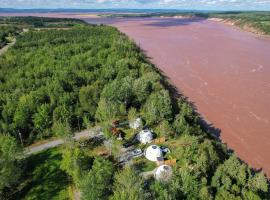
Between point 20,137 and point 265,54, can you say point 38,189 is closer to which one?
point 20,137

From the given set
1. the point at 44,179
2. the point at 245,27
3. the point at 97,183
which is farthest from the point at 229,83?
the point at 245,27

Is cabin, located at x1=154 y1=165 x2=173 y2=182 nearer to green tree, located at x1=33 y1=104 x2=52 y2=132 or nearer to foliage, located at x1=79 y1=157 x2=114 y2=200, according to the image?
foliage, located at x1=79 y1=157 x2=114 y2=200

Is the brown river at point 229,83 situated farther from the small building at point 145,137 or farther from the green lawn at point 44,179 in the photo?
the green lawn at point 44,179

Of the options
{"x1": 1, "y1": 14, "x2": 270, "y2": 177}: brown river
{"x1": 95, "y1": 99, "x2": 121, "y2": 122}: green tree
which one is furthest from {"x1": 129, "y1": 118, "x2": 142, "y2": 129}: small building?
{"x1": 1, "y1": 14, "x2": 270, "y2": 177}: brown river

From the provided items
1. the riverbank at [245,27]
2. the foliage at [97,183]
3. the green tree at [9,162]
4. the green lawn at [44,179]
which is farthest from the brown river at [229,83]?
the green tree at [9,162]

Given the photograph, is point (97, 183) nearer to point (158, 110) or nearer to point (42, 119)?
point (158, 110)

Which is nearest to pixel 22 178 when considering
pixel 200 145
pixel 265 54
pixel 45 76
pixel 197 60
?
pixel 200 145

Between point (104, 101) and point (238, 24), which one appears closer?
point (104, 101)
